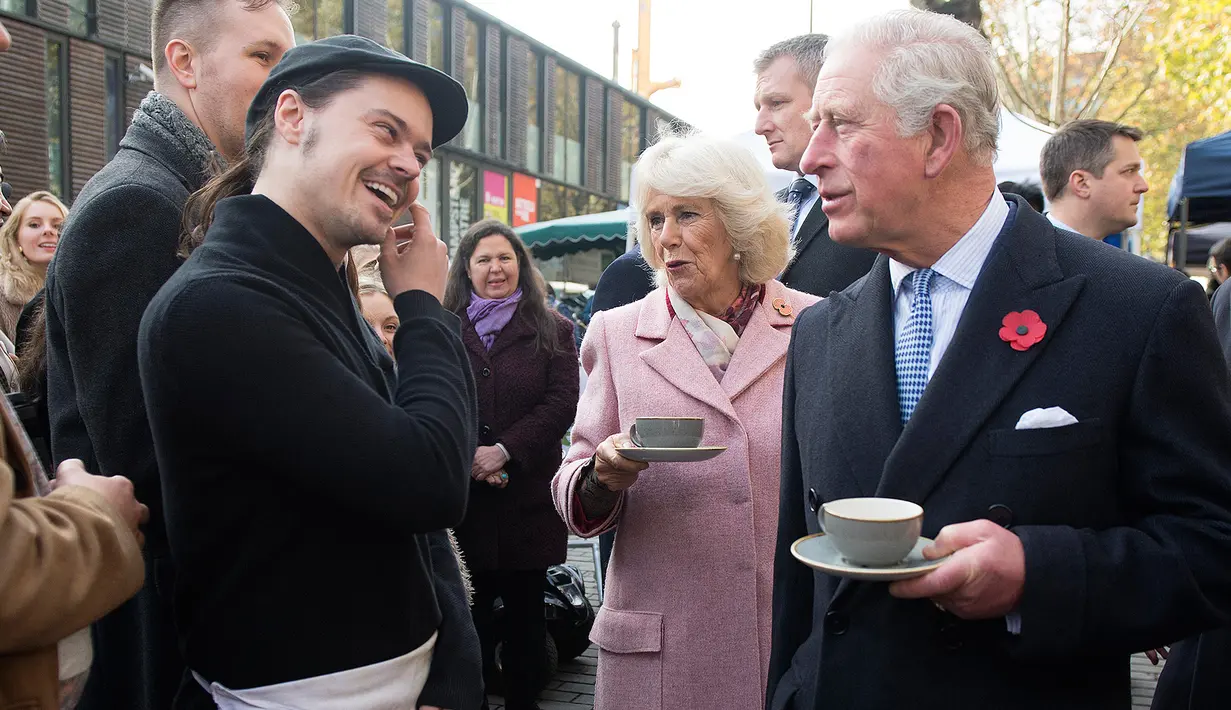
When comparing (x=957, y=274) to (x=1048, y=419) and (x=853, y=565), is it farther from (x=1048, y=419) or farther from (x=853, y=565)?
(x=853, y=565)

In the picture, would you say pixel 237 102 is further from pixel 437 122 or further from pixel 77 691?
pixel 77 691

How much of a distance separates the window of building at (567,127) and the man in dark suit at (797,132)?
99.8ft

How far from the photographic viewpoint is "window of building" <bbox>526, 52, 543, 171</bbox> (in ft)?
106

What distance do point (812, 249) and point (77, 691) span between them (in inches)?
113

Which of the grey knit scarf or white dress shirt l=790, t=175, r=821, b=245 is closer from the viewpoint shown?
the grey knit scarf

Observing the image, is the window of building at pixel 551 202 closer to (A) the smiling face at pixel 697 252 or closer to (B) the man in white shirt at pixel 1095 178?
(B) the man in white shirt at pixel 1095 178

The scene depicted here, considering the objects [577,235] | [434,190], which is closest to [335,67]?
[577,235]

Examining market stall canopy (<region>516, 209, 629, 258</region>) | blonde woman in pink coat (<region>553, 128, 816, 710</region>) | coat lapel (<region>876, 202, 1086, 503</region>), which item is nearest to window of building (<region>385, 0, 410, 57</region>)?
market stall canopy (<region>516, 209, 629, 258</region>)

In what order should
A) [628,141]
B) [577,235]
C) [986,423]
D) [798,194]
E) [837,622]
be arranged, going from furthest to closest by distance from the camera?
[628,141] → [577,235] → [798,194] → [837,622] → [986,423]

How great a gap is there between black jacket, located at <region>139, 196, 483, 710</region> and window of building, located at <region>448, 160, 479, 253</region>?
26.4m

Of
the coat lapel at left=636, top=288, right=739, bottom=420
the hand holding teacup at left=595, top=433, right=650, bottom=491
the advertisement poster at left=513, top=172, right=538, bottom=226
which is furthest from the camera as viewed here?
the advertisement poster at left=513, top=172, right=538, bottom=226

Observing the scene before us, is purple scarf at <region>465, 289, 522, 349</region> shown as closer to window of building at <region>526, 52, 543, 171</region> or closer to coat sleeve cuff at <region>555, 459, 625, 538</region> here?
coat sleeve cuff at <region>555, 459, 625, 538</region>

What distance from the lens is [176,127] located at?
251 centimetres

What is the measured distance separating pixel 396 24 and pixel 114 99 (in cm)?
908
